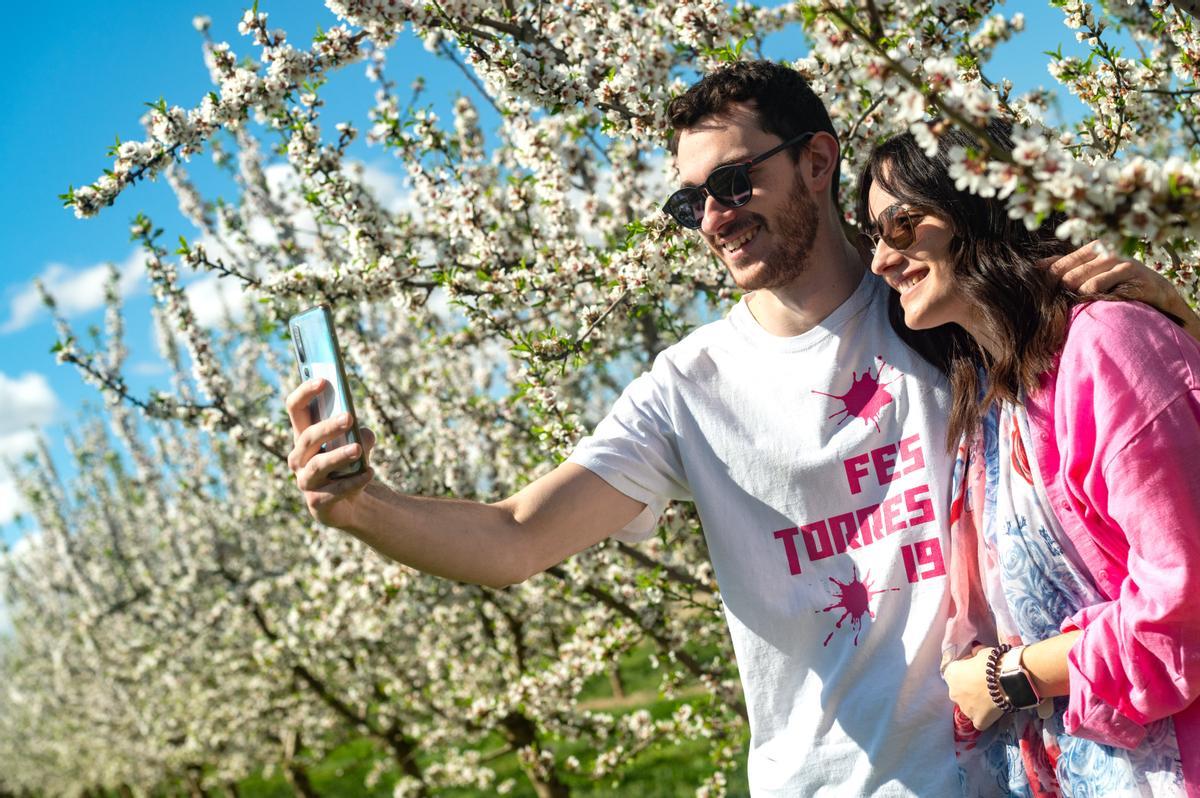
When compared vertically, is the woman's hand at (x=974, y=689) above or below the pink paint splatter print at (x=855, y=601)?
below

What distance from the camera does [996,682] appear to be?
1.92 metres

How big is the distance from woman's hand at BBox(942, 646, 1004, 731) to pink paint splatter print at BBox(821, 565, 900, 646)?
237 millimetres

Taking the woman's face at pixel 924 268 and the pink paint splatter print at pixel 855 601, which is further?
the pink paint splatter print at pixel 855 601

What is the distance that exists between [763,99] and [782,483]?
1016 millimetres

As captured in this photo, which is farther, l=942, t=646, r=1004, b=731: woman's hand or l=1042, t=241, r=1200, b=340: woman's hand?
l=942, t=646, r=1004, b=731: woman's hand

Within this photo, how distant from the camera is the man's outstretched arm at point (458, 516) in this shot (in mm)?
1990

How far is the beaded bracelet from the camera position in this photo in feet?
6.25

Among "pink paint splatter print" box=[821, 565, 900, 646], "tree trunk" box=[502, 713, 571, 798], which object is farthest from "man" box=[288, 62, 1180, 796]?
"tree trunk" box=[502, 713, 571, 798]

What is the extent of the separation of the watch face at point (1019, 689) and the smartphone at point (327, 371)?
138cm

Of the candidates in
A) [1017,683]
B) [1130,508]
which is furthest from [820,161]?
[1017,683]

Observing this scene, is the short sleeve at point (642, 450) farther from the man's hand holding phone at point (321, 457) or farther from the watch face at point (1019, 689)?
the watch face at point (1019, 689)

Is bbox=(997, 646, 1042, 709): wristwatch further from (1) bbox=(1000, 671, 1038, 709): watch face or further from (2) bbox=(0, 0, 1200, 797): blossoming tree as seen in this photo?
(2) bbox=(0, 0, 1200, 797): blossoming tree

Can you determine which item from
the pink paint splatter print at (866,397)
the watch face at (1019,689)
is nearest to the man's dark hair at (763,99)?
the pink paint splatter print at (866,397)

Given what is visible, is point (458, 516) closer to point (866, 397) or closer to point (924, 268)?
point (866, 397)
